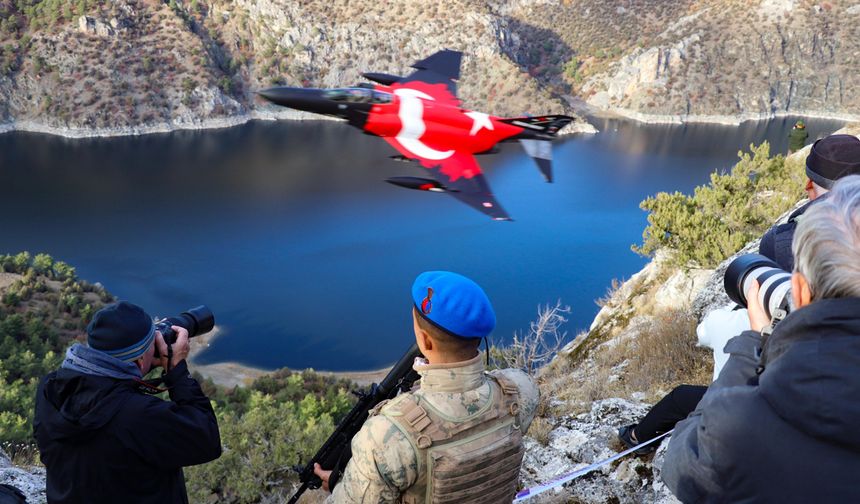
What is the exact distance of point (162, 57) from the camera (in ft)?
236

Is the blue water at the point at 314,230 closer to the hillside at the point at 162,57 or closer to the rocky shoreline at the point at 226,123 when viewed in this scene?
the rocky shoreline at the point at 226,123

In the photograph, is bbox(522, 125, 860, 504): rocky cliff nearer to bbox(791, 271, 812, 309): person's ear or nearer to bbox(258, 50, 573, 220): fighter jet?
bbox(258, 50, 573, 220): fighter jet

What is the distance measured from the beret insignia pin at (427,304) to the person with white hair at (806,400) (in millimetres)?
971

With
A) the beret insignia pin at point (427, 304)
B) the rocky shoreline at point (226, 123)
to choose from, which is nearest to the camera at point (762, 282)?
the beret insignia pin at point (427, 304)

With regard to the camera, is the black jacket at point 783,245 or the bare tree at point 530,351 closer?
the black jacket at point 783,245

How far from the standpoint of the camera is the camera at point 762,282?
1810 millimetres

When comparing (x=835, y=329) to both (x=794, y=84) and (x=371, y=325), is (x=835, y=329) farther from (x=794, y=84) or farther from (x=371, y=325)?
(x=794, y=84)

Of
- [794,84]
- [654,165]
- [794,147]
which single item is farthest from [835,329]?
[794,84]

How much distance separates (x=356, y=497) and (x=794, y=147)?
1001 inches

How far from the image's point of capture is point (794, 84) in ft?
286

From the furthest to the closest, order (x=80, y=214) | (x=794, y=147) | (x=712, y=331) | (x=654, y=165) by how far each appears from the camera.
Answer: (x=654, y=165), (x=80, y=214), (x=794, y=147), (x=712, y=331)

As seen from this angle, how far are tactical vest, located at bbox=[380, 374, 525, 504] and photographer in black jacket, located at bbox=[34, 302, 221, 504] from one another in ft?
3.74

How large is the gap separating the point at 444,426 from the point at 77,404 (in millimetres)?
1636

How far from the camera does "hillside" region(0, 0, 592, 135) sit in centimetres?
6431
